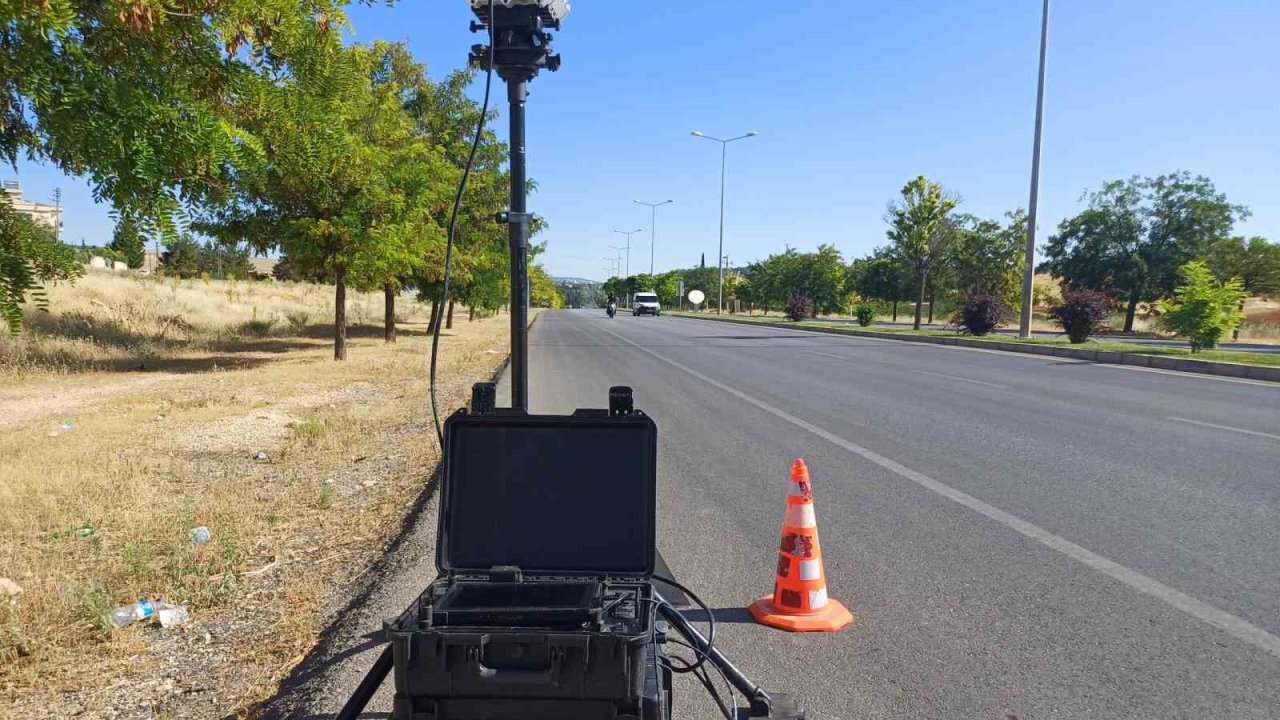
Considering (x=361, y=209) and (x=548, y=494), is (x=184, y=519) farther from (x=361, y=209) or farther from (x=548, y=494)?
(x=361, y=209)

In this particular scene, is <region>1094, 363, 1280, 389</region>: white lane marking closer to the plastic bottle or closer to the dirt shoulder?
the dirt shoulder

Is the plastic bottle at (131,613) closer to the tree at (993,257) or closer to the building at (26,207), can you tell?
the building at (26,207)

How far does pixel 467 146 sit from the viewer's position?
25750 mm

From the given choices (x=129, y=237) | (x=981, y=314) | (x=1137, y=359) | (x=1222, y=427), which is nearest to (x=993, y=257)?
(x=981, y=314)

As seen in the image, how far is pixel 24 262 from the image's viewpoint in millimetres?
3064

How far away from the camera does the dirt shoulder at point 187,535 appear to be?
3.09 m

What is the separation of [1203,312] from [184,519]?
22.4m

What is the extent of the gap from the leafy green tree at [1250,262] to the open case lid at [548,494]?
4549cm

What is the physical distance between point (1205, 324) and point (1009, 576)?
1973cm

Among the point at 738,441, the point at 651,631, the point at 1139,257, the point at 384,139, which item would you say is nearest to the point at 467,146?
the point at 384,139

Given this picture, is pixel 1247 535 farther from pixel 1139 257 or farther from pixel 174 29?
pixel 1139 257

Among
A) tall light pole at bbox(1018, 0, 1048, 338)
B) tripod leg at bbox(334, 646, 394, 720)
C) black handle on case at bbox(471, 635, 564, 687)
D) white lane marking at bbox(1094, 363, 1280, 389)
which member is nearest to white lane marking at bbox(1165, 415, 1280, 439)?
white lane marking at bbox(1094, 363, 1280, 389)

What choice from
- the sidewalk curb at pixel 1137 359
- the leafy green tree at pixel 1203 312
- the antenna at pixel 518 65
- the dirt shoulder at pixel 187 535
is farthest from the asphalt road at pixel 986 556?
the leafy green tree at pixel 1203 312

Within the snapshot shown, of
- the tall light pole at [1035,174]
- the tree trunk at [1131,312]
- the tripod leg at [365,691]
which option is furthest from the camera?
the tree trunk at [1131,312]
